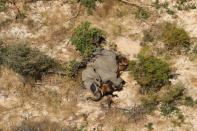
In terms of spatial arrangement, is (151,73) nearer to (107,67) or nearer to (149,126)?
(107,67)

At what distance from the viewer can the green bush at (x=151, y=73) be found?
2198 centimetres

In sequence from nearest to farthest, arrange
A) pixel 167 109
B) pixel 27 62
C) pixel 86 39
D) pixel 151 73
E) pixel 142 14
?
pixel 167 109 < pixel 151 73 < pixel 27 62 < pixel 86 39 < pixel 142 14

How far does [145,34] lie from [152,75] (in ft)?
9.10

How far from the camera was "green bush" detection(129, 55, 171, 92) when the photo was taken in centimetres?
2198

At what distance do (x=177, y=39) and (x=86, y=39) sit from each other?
3.66m

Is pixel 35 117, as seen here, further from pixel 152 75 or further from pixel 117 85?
pixel 152 75

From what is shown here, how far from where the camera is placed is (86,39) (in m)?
23.7

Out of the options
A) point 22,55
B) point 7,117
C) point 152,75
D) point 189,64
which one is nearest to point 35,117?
point 7,117

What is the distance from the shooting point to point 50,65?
23.1 metres

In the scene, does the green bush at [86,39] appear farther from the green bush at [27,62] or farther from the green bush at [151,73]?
the green bush at [151,73]

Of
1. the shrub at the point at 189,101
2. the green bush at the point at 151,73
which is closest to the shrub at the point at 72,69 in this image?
the green bush at the point at 151,73

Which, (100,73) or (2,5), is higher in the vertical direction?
(2,5)

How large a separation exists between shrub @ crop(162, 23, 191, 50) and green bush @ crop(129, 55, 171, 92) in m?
1.14

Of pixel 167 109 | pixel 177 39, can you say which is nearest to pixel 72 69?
pixel 167 109
